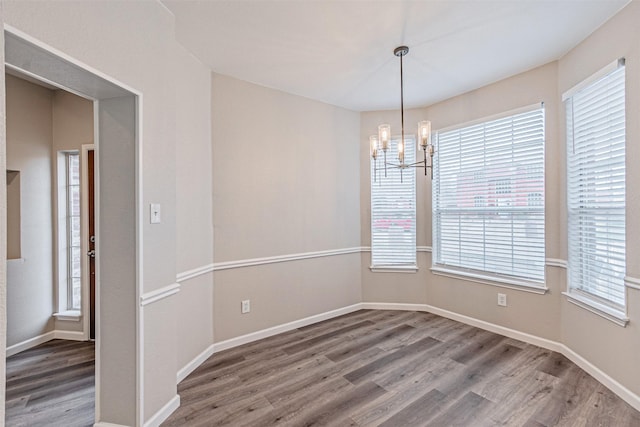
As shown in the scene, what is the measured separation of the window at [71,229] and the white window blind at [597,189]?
5004 millimetres

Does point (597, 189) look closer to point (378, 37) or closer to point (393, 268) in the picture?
point (378, 37)

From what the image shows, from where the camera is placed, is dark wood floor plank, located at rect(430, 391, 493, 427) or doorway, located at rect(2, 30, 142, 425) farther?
dark wood floor plank, located at rect(430, 391, 493, 427)

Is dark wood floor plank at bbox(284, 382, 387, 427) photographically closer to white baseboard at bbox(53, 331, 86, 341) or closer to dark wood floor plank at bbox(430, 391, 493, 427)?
dark wood floor plank at bbox(430, 391, 493, 427)

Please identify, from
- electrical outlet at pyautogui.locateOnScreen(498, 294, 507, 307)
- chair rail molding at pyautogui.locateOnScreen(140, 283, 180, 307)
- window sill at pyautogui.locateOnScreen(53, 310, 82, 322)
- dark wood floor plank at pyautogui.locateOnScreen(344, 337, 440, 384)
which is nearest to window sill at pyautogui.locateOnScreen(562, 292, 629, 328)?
electrical outlet at pyautogui.locateOnScreen(498, 294, 507, 307)

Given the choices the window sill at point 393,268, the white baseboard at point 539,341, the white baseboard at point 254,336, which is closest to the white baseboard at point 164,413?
the white baseboard at point 254,336

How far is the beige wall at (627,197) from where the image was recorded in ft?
6.87

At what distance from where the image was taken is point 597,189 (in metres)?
2.46

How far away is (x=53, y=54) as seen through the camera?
A: 1323mm

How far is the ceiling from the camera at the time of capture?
82.1 inches

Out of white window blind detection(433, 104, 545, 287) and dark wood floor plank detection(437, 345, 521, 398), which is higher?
white window blind detection(433, 104, 545, 287)

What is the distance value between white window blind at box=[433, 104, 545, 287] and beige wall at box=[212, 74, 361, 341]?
114 cm

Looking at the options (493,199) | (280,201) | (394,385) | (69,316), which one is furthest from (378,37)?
(69,316)

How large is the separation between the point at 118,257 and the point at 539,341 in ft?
12.3

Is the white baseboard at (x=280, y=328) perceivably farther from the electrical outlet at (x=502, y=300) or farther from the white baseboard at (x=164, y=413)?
the electrical outlet at (x=502, y=300)
